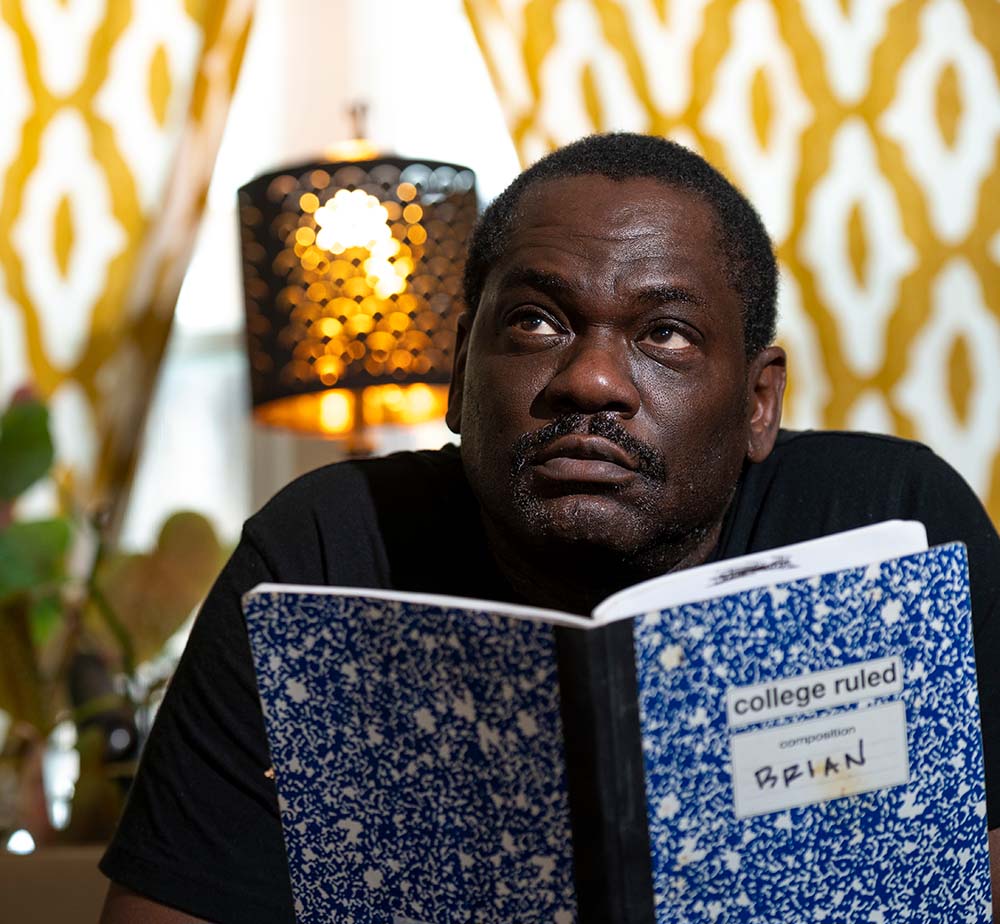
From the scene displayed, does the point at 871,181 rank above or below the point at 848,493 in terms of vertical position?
above

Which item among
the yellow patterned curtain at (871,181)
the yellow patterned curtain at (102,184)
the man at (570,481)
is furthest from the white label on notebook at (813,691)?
the yellow patterned curtain at (102,184)

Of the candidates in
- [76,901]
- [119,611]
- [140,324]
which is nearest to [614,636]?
[76,901]

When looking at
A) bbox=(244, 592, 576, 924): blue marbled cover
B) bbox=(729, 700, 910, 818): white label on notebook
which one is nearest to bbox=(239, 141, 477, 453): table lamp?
bbox=(244, 592, 576, 924): blue marbled cover

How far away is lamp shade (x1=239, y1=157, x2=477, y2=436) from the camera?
1908 millimetres

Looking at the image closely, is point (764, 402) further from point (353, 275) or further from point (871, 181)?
point (871, 181)

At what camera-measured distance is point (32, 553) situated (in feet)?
5.51

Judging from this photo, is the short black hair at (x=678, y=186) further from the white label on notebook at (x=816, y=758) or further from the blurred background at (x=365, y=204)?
the blurred background at (x=365, y=204)

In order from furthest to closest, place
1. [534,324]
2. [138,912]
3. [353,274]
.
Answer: [353,274] < [534,324] < [138,912]

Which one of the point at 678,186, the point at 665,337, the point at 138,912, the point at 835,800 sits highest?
the point at 678,186

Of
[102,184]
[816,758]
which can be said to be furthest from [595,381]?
[102,184]

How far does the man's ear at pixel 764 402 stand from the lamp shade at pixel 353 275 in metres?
0.81

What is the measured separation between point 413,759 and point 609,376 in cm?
33

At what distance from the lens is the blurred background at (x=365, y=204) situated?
1932mm

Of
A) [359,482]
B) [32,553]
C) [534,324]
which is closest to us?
[534,324]
